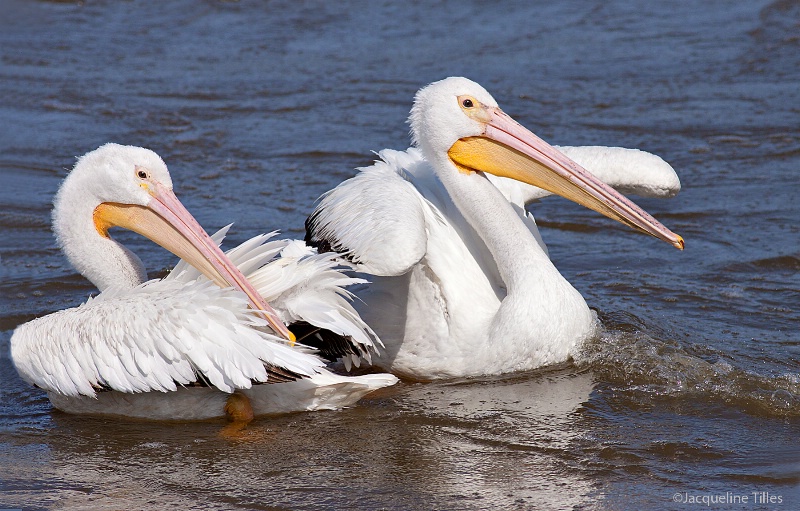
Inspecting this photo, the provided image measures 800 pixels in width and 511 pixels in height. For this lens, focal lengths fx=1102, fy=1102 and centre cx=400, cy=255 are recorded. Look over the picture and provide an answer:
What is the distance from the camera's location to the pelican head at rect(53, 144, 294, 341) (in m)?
4.09

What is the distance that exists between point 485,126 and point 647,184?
3.21 ft

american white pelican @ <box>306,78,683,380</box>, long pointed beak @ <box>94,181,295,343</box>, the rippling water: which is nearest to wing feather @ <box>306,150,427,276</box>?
american white pelican @ <box>306,78,683,380</box>

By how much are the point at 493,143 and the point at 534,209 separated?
2047 mm

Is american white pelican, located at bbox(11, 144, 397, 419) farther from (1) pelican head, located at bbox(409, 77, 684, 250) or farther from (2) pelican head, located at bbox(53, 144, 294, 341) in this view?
(1) pelican head, located at bbox(409, 77, 684, 250)

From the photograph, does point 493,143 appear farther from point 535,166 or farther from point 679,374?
point 679,374

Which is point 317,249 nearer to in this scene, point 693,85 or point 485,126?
point 485,126

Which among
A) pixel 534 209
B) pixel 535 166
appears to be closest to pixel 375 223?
pixel 535 166

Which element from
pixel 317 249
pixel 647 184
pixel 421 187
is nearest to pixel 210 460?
pixel 317 249

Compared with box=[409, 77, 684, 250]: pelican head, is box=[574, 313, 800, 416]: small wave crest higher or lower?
lower

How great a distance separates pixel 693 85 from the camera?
851cm

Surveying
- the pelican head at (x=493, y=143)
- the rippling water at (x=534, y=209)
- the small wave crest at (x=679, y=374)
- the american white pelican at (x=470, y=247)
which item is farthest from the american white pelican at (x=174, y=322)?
the small wave crest at (x=679, y=374)

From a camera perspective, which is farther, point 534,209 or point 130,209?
point 534,209

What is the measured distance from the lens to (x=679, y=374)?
14.0 feet

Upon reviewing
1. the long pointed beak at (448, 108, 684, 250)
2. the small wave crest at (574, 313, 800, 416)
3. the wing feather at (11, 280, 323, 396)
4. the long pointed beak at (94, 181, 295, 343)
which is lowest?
the small wave crest at (574, 313, 800, 416)
